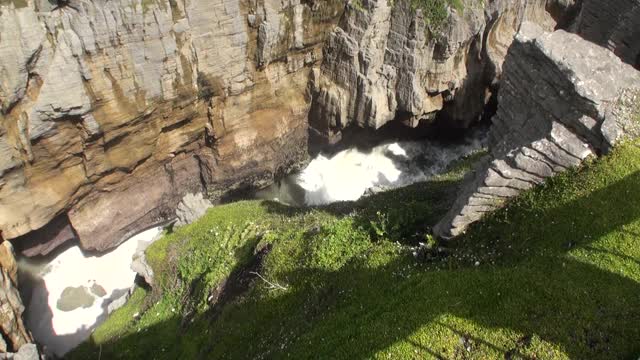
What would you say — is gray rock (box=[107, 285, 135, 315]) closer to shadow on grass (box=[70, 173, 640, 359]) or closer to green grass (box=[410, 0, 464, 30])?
shadow on grass (box=[70, 173, 640, 359])

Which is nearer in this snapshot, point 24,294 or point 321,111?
point 24,294

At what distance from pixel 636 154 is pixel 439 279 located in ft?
17.1

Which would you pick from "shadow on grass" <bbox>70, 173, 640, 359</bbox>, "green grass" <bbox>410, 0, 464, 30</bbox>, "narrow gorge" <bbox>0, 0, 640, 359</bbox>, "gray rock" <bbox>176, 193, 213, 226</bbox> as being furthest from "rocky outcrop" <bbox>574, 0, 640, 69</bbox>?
"gray rock" <bbox>176, 193, 213, 226</bbox>

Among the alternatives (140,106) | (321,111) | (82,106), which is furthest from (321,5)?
(82,106)

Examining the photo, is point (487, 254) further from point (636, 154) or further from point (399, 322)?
point (636, 154)

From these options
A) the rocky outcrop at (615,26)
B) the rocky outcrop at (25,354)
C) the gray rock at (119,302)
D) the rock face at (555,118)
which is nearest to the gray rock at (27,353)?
the rocky outcrop at (25,354)

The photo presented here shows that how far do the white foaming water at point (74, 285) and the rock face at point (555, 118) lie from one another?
52.2ft

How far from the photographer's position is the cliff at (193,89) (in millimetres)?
14883

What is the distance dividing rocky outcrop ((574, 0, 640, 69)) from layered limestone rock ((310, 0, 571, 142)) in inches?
193

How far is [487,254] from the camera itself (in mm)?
9734

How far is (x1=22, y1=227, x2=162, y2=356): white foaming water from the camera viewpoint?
62.6 feet

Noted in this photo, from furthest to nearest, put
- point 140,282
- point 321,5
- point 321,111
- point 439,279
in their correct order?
1. point 321,111
2. point 321,5
3. point 140,282
4. point 439,279

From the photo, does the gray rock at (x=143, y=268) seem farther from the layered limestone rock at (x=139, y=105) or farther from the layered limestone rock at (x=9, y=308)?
the layered limestone rock at (x=9, y=308)

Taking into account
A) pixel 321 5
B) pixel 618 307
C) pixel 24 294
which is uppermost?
pixel 321 5
